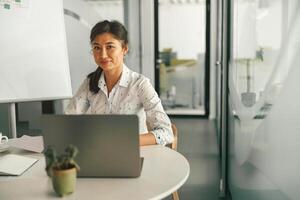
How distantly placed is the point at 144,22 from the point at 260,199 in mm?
4625

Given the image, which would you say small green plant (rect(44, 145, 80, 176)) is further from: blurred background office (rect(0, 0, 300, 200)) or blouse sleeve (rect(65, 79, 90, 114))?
blouse sleeve (rect(65, 79, 90, 114))

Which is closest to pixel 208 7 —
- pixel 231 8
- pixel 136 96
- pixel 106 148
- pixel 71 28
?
pixel 71 28

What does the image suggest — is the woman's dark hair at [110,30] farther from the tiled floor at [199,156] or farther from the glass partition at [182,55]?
the glass partition at [182,55]

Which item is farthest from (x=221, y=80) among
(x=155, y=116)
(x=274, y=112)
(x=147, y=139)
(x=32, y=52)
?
(x=274, y=112)

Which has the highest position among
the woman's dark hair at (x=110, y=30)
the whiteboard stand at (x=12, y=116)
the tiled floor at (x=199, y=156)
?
the woman's dark hair at (x=110, y=30)

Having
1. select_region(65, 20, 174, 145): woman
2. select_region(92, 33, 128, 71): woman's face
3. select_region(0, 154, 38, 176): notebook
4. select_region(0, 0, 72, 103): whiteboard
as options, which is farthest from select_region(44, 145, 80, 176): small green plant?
select_region(0, 0, 72, 103): whiteboard

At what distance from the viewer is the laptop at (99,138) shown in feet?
3.59

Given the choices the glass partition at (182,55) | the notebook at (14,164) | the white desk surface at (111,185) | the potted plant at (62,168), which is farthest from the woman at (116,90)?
the glass partition at (182,55)

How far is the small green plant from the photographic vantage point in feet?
3.11

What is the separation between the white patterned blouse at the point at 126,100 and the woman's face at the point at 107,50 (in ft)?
0.39

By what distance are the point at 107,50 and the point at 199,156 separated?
2452 millimetres

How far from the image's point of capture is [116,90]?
1884 millimetres

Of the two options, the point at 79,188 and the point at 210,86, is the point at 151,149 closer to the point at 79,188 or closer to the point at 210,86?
the point at 79,188

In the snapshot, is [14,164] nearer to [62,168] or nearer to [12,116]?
[62,168]
